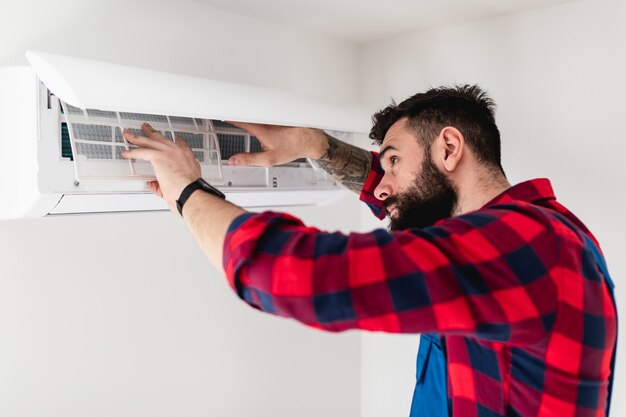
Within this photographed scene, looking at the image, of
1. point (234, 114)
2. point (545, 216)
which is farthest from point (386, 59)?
point (545, 216)

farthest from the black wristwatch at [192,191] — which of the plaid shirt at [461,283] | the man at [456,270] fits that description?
the plaid shirt at [461,283]

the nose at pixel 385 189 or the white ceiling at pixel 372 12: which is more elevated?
the white ceiling at pixel 372 12

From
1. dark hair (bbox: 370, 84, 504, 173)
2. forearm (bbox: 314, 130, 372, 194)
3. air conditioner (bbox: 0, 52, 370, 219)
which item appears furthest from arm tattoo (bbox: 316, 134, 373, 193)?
dark hair (bbox: 370, 84, 504, 173)

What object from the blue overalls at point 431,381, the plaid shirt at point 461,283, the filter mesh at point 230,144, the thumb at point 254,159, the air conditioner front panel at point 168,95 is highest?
the air conditioner front panel at point 168,95

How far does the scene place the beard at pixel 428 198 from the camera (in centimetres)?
106

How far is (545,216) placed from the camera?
2.67ft

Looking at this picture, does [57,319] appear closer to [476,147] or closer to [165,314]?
[165,314]

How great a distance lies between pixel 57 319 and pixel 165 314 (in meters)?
0.30

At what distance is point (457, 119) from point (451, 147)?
0.30ft

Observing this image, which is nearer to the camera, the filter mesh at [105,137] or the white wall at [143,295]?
the filter mesh at [105,137]

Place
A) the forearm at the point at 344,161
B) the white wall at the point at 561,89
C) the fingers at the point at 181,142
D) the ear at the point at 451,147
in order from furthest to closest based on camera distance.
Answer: the white wall at the point at 561,89
the forearm at the point at 344,161
the fingers at the point at 181,142
the ear at the point at 451,147

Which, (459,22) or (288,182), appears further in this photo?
(459,22)

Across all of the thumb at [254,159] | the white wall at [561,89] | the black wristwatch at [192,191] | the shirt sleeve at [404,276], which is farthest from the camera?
the white wall at [561,89]

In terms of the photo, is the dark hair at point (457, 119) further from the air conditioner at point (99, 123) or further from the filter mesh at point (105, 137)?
the filter mesh at point (105, 137)
